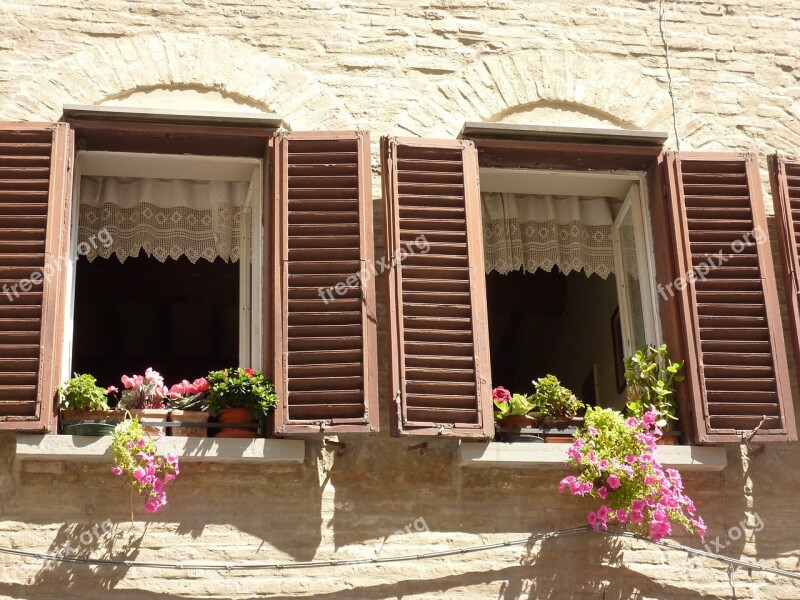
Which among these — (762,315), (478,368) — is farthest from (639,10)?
(478,368)

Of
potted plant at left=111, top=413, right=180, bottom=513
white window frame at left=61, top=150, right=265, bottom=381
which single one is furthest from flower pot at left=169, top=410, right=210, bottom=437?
white window frame at left=61, top=150, right=265, bottom=381

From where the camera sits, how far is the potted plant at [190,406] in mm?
6914

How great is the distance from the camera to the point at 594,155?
790 centimetres

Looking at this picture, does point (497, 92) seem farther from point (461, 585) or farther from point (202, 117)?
point (461, 585)

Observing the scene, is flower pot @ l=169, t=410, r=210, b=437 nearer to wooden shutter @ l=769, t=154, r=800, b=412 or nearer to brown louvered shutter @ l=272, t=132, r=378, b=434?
brown louvered shutter @ l=272, t=132, r=378, b=434

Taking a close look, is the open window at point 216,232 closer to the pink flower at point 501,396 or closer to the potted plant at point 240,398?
the potted plant at point 240,398

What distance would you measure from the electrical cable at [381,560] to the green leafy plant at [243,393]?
0.73 meters

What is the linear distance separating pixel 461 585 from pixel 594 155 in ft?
8.33

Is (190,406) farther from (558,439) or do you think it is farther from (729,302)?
(729,302)

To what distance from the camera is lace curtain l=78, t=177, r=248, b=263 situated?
7.96 meters

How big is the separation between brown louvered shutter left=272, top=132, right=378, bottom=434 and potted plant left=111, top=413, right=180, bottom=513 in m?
0.57

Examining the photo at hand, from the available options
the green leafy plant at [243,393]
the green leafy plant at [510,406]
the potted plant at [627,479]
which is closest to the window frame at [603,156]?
the potted plant at [627,479]

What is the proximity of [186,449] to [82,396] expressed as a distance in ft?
1.81

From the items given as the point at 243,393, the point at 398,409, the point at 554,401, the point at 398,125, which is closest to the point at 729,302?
the point at 554,401
